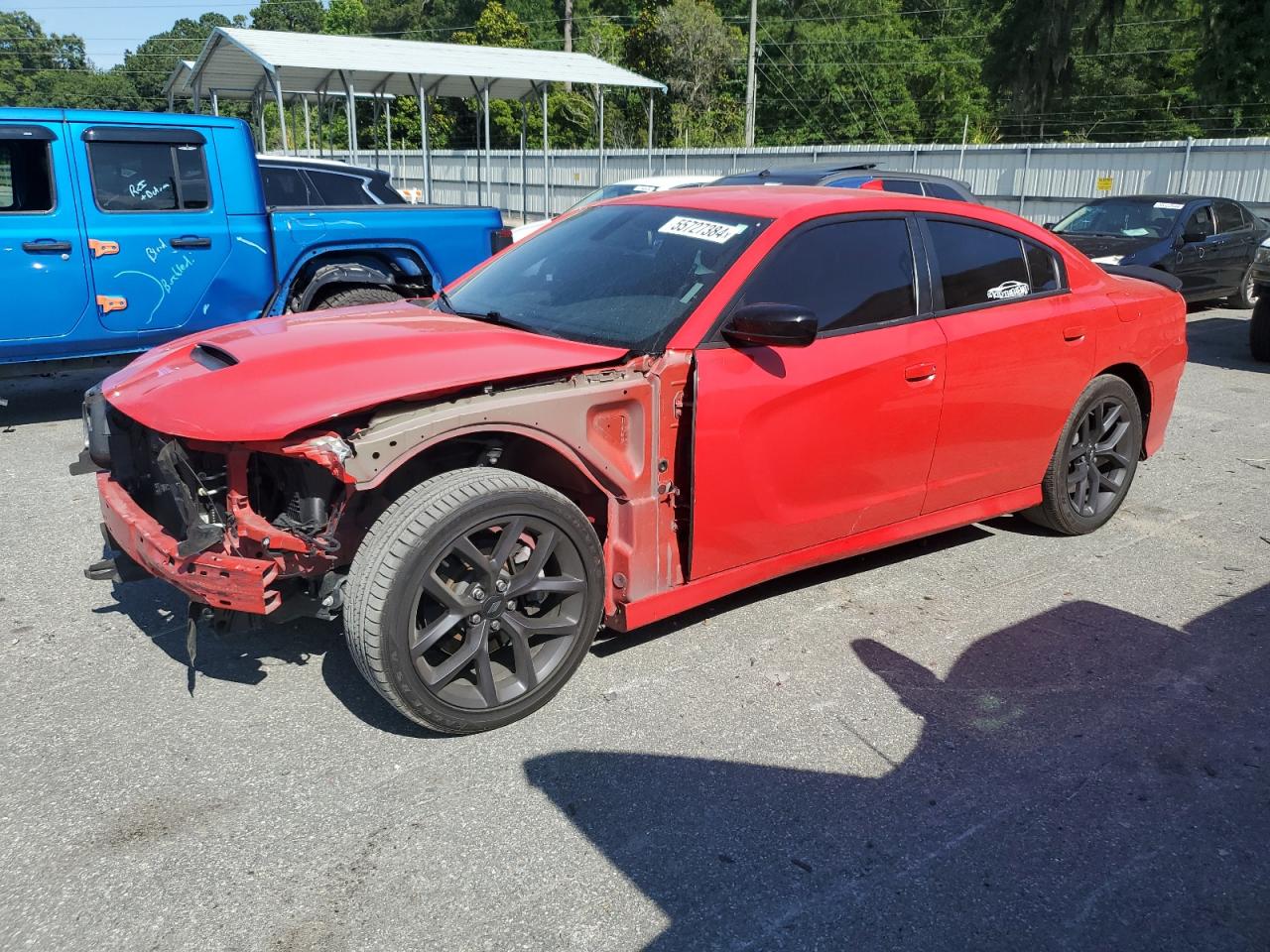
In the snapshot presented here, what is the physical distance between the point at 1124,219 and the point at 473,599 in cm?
1236

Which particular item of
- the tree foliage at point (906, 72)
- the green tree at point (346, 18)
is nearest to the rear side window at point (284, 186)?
the tree foliage at point (906, 72)

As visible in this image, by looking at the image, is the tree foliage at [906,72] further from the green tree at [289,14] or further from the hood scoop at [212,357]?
the green tree at [289,14]

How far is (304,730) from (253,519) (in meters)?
0.74

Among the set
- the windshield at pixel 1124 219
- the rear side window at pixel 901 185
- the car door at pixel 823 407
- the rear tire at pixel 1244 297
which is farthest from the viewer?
the rear tire at pixel 1244 297

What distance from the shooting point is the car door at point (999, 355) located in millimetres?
4176

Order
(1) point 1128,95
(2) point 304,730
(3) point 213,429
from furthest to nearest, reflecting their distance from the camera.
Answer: (1) point 1128,95 → (2) point 304,730 → (3) point 213,429

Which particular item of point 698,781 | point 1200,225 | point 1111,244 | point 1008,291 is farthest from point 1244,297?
point 698,781

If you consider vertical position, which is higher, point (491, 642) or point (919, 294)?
point (919, 294)

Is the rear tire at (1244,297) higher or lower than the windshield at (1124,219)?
lower

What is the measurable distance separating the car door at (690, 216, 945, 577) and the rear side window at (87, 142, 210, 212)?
5.03m

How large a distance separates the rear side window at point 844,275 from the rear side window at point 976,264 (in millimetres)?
207

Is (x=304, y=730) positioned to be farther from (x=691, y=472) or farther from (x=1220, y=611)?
(x=1220, y=611)

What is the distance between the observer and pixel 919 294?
4.08 m

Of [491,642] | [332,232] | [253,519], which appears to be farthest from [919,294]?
[332,232]
